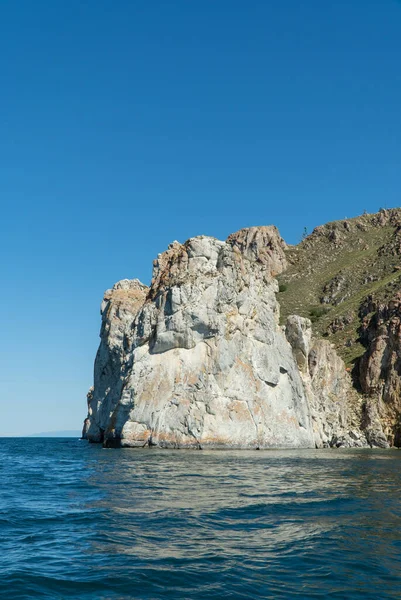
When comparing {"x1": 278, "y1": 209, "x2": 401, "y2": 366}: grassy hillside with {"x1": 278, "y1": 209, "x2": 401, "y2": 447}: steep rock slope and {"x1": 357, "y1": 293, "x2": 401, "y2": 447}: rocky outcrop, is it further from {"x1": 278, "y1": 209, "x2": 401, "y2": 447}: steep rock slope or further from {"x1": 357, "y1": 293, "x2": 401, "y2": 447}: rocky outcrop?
{"x1": 357, "y1": 293, "x2": 401, "y2": 447}: rocky outcrop

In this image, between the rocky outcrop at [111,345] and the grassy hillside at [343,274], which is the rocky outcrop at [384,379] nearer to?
the grassy hillside at [343,274]

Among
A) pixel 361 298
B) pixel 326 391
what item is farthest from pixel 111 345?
pixel 361 298

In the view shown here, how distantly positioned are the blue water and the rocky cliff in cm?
2909

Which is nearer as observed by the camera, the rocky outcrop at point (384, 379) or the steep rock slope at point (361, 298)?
the rocky outcrop at point (384, 379)

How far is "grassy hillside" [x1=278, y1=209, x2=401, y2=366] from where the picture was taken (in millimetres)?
115312

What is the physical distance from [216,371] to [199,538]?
158 ft

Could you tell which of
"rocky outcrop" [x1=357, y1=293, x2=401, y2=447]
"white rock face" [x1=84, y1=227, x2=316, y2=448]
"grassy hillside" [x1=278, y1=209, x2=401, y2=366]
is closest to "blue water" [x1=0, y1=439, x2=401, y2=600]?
"white rock face" [x1=84, y1=227, x2=316, y2=448]

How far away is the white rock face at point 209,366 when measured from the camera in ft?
207

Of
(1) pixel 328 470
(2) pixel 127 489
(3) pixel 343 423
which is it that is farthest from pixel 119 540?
(3) pixel 343 423

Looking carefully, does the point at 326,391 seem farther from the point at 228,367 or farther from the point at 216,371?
the point at 216,371

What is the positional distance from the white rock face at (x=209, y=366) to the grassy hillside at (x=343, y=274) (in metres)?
31.1

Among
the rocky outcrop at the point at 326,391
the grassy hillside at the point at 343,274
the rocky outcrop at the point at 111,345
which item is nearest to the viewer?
the rocky outcrop at the point at 326,391

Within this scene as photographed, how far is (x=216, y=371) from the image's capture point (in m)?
65.8

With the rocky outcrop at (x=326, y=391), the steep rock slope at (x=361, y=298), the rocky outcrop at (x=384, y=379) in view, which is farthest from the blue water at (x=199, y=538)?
the steep rock slope at (x=361, y=298)
